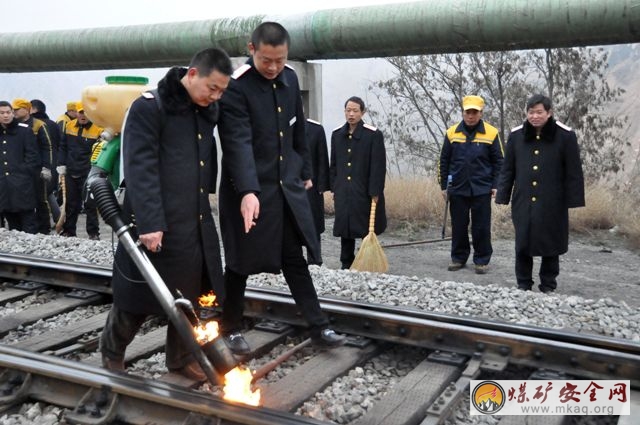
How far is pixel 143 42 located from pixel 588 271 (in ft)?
21.4

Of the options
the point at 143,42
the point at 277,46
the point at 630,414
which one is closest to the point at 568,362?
the point at 630,414

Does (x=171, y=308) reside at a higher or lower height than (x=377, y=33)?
lower

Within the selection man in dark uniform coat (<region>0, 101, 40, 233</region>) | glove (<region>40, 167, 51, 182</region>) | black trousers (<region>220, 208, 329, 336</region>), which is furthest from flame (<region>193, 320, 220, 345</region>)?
glove (<region>40, 167, 51, 182</region>)

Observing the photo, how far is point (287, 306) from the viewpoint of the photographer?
474 centimetres

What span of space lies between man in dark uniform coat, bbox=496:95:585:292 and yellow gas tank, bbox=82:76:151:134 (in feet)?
12.8

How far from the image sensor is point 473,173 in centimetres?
795

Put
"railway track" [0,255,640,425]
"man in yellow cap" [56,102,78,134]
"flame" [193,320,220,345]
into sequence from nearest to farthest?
"railway track" [0,255,640,425] < "flame" [193,320,220,345] < "man in yellow cap" [56,102,78,134]

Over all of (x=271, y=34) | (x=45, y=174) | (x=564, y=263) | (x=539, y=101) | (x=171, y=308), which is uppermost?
(x=271, y=34)

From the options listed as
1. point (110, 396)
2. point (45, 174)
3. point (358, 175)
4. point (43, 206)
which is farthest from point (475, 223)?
point (43, 206)

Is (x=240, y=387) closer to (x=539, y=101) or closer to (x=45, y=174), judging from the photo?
(x=539, y=101)

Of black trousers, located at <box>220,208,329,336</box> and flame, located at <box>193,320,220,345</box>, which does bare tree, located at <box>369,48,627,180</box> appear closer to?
black trousers, located at <box>220,208,329,336</box>

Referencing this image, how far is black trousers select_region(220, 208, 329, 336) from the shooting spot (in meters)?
4.29

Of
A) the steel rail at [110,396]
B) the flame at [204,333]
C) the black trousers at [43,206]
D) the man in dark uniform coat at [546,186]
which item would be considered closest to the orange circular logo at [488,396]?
the steel rail at [110,396]

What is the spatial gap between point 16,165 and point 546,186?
727cm
